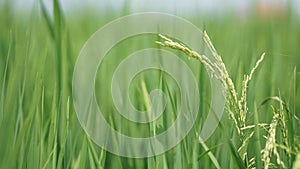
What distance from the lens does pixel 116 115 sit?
2.33ft

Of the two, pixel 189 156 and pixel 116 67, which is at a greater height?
pixel 116 67

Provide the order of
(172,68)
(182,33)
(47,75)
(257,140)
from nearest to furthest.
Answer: (257,140) → (172,68) → (47,75) → (182,33)

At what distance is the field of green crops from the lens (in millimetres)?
545

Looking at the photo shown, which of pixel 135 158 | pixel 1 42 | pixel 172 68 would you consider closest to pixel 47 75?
pixel 1 42

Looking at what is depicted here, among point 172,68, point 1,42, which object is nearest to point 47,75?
point 1,42

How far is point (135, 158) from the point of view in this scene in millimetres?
623

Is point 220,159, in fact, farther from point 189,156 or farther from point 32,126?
point 32,126

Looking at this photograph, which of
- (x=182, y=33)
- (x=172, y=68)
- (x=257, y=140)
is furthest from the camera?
(x=182, y=33)

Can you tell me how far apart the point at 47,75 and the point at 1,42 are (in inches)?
4.7

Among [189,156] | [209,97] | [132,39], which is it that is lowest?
[189,156]

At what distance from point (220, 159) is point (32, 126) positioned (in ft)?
0.72

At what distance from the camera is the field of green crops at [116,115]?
545 millimetres

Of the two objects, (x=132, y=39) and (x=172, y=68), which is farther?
(x=132, y=39)

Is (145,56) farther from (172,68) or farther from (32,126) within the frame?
(32,126)
